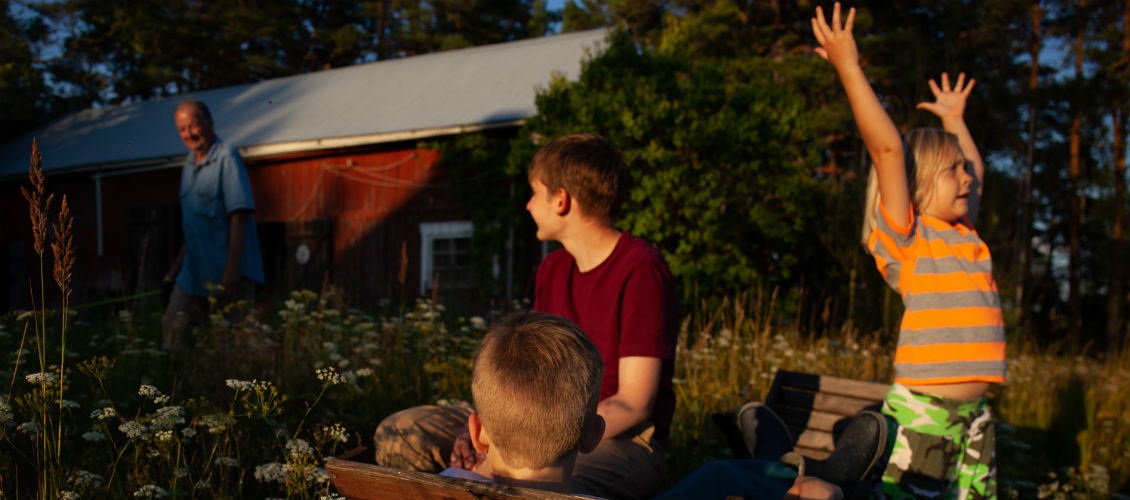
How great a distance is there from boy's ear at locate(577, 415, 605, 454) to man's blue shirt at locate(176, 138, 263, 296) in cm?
370

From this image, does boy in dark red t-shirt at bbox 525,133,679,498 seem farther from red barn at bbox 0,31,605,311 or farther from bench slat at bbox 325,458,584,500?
red barn at bbox 0,31,605,311

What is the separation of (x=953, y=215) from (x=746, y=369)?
2835mm

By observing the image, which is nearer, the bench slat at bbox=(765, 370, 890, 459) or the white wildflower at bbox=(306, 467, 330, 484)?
the white wildflower at bbox=(306, 467, 330, 484)

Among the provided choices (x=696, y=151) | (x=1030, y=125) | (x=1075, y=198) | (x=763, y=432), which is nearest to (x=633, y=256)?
(x=763, y=432)

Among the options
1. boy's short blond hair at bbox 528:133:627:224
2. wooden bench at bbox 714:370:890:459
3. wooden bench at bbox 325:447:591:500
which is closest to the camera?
wooden bench at bbox 325:447:591:500

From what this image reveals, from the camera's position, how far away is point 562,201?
2.68 metres

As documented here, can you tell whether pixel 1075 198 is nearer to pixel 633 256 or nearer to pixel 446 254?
pixel 446 254

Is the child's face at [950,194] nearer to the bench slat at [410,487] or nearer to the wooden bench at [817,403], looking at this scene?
the wooden bench at [817,403]

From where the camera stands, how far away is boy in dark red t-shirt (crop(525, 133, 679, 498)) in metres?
2.44

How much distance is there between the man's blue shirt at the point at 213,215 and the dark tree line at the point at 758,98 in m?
1.16

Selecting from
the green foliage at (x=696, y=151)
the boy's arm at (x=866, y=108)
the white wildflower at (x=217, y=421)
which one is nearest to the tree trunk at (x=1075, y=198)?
the green foliage at (x=696, y=151)

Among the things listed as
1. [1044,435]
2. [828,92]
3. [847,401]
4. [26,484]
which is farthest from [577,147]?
[828,92]

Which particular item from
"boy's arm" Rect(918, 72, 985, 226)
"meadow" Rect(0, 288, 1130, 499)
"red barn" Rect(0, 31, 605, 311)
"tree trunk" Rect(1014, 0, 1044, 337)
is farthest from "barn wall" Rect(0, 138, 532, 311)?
"tree trunk" Rect(1014, 0, 1044, 337)

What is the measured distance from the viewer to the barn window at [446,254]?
41.0 feet
